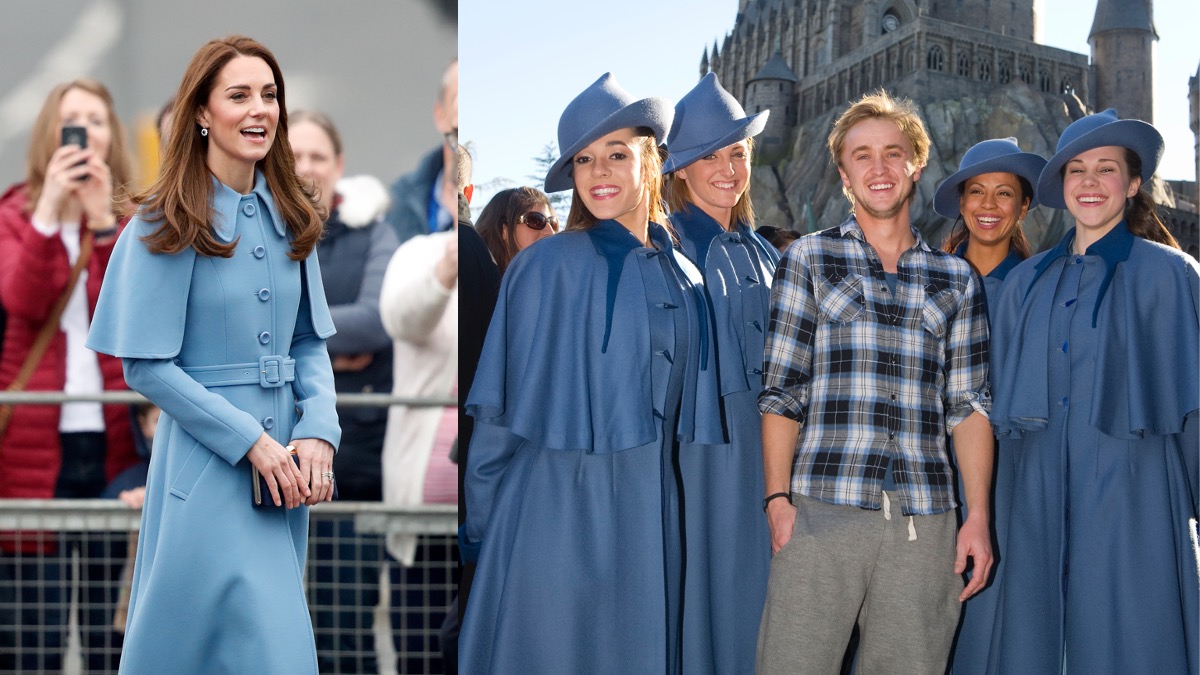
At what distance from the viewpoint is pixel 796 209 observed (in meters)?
4.78

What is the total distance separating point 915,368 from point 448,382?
7.69 feet

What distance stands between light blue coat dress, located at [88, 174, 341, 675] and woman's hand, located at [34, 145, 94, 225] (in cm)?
275

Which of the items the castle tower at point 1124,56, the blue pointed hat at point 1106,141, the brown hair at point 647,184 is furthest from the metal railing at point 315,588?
the castle tower at point 1124,56

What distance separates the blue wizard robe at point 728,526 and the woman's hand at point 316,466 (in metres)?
1.09

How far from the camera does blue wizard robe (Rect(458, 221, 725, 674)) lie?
3.02 m

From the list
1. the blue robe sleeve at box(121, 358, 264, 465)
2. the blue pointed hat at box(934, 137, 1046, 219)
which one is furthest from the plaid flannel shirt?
the blue robe sleeve at box(121, 358, 264, 465)

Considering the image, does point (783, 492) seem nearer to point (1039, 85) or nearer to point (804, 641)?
point (804, 641)

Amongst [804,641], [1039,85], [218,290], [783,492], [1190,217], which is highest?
[1039,85]

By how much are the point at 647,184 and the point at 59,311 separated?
117 inches

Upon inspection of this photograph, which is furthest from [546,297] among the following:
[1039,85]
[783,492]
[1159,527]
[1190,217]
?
[1039,85]

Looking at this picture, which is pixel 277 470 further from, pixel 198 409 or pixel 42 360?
pixel 42 360

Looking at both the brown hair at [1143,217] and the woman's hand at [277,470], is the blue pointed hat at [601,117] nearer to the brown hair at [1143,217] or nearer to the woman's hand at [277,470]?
the woman's hand at [277,470]

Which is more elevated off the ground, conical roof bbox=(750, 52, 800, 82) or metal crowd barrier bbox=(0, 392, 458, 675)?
conical roof bbox=(750, 52, 800, 82)

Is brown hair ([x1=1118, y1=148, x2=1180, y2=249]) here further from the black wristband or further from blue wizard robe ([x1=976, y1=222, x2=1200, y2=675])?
the black wristband
